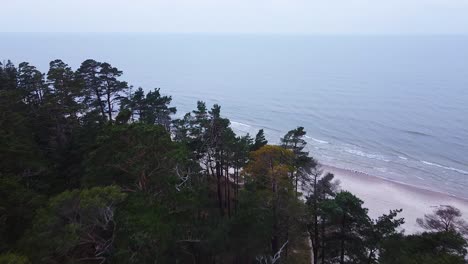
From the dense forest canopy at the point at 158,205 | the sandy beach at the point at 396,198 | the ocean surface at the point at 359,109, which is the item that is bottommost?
the sandy beach at the point at 396,198

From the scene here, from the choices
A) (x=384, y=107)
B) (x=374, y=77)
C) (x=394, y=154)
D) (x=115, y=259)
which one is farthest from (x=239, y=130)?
(x=374, y=77)

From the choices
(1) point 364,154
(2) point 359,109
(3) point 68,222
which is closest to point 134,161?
(3) point 68,222

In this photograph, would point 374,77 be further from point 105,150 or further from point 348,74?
point 105,150

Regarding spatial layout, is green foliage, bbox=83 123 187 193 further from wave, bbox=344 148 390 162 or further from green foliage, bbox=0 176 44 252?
wave, bbox=344 148 390 162

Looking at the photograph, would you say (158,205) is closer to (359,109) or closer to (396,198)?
(396,198)

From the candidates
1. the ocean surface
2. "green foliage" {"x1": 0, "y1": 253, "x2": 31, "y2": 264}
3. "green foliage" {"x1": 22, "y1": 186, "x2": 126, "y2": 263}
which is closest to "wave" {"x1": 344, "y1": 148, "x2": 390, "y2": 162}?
the ocean surface

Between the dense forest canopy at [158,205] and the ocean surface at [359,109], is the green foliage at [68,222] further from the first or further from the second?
the ocean surface at [359,109]

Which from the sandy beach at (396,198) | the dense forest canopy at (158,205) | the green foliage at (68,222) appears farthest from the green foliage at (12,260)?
the sandy beach at (396,198)
